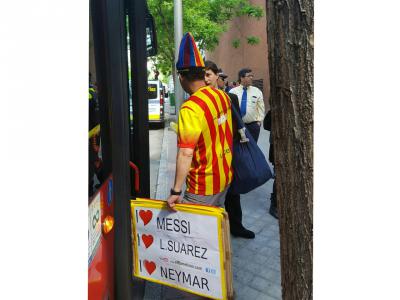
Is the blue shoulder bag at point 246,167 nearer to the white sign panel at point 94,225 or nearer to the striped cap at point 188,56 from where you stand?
the striped cap at point 188,56

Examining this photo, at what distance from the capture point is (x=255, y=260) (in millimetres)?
3947

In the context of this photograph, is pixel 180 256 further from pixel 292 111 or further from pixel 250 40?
pixel 250 40

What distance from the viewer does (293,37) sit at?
1.43 metres

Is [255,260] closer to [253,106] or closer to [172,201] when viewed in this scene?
[172,201]

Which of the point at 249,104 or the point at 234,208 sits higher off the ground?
the point at 249,104

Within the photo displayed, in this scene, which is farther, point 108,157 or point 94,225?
point 108,157

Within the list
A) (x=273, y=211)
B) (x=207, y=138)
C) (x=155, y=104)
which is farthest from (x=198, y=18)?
(x=207, y=138)

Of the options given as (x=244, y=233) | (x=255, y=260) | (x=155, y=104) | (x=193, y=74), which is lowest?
(x=255, y=260)

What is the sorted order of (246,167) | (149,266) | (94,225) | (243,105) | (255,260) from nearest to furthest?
(94,225) → (149,266) → (246,167) → (255,260) → (243,105)

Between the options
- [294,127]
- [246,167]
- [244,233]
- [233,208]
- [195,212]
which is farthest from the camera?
[244,233]

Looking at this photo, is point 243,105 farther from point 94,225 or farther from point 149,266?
point 94,225

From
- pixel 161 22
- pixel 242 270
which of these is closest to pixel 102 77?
pixel 242 270

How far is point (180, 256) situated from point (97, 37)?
1.52 metres

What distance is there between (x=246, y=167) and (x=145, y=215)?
108 cm
